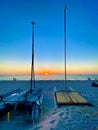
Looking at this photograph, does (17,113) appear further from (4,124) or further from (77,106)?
(77,106)

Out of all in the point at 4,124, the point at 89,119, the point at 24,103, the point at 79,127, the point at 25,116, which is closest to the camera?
the point at 79,127

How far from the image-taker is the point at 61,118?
10.5 metres

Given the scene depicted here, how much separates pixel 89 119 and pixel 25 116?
429cm

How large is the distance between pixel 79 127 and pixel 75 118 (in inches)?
66.5

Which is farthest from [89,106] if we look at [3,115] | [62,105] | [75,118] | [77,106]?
[3,115]

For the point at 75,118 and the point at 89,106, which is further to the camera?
the point at 89,106

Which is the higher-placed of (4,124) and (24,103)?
(24,103)

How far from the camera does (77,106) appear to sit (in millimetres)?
14055

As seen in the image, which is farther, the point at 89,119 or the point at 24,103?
the point at 24,103

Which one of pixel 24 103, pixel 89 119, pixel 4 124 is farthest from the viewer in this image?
pixel 24 103

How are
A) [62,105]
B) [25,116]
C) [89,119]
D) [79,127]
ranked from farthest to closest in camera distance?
[62,105] < [25,116] < [89,119] < [79,127]

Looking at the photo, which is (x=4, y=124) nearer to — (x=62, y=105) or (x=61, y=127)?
(x=61, y=127)

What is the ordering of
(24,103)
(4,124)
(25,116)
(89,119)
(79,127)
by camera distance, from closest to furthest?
1. (79,127)
2. (89,119)
3. (4,124)
4. (25,116)
5. (24,103)

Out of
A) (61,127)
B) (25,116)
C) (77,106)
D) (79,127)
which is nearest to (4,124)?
(25,116)
